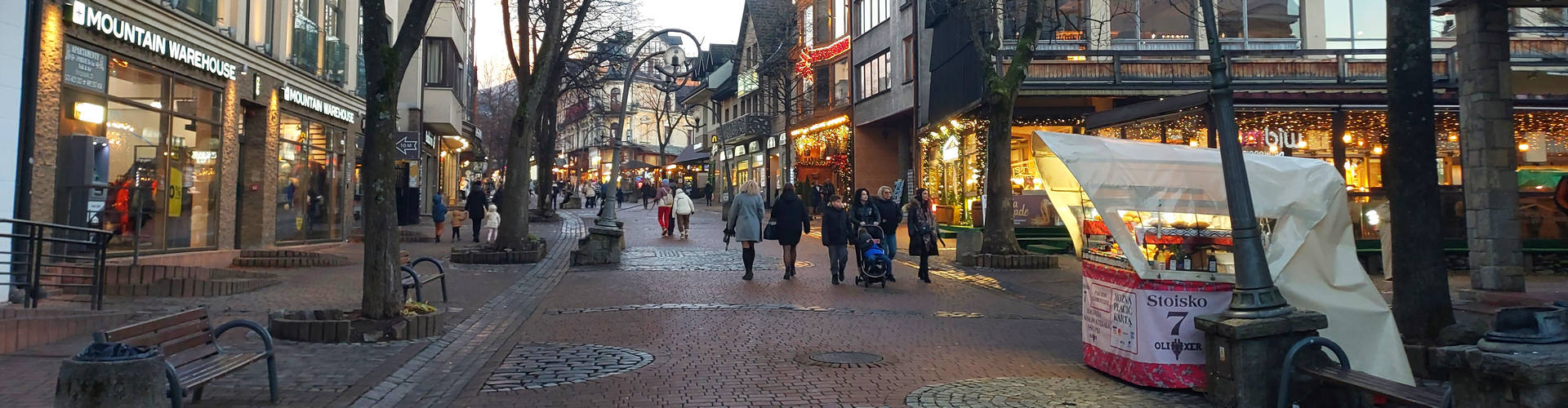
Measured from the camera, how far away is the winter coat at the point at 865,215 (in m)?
13.3

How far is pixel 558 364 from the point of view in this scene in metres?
7.47

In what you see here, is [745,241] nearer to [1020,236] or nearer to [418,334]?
[418,334]

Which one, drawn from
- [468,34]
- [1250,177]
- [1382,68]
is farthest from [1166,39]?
[468,34]

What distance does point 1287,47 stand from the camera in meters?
21.9

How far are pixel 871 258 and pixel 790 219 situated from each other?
1401 mm

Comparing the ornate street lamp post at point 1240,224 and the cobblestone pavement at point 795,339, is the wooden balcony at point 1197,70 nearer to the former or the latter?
the cobblestone pavement at point 795,339

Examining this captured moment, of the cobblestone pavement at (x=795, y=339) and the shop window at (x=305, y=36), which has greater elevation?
the shop window at (x=305, y=36)

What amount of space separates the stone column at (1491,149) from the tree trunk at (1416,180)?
4925 mm

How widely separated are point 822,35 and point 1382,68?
22.1 meters

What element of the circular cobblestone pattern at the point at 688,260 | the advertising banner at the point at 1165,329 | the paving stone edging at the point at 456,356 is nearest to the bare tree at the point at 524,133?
the circular cobblestone pattern at the point at 688,260

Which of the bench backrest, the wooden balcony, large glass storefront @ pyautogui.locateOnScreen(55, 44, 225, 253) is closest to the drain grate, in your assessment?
the bench backrest

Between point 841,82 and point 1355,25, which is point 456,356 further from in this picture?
point 841,82

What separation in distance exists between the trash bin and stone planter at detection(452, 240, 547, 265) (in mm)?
11856

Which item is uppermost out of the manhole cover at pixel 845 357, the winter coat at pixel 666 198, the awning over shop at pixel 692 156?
the awning over shop at pixel 692 156
